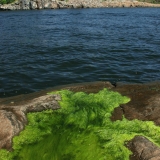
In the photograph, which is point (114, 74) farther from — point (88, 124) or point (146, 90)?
point (88, 124)

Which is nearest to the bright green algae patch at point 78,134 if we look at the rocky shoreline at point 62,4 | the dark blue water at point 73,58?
the dark blue water at point 73,58

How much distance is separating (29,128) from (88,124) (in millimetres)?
2032

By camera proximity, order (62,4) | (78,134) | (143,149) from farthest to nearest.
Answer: (62,4), (78,134), (143,149)

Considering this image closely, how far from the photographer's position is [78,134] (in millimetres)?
7562

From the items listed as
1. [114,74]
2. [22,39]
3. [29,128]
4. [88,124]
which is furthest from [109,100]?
[22,39]

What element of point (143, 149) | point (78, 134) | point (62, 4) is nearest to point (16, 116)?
point (78, 134)

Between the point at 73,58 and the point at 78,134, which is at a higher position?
the point at 78,134

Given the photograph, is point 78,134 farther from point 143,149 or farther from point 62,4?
point 62,4

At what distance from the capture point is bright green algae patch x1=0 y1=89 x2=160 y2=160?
668 cm

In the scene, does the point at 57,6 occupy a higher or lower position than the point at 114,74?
higher

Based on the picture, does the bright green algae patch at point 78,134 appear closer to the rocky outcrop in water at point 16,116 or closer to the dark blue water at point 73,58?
the rocky outcrop in water at point 16,116

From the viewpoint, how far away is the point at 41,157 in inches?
261

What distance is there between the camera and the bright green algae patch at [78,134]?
6.68 m

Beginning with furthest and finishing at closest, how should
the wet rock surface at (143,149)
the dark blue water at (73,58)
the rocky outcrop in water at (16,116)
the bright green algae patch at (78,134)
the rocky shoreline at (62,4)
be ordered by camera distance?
the rocky shoreline at (62,4), the dark blue water at (73,58), the rocky outcrop in water at (16,116), the bright green algae patch at (78,134), the wet rock surface at (143,149)
